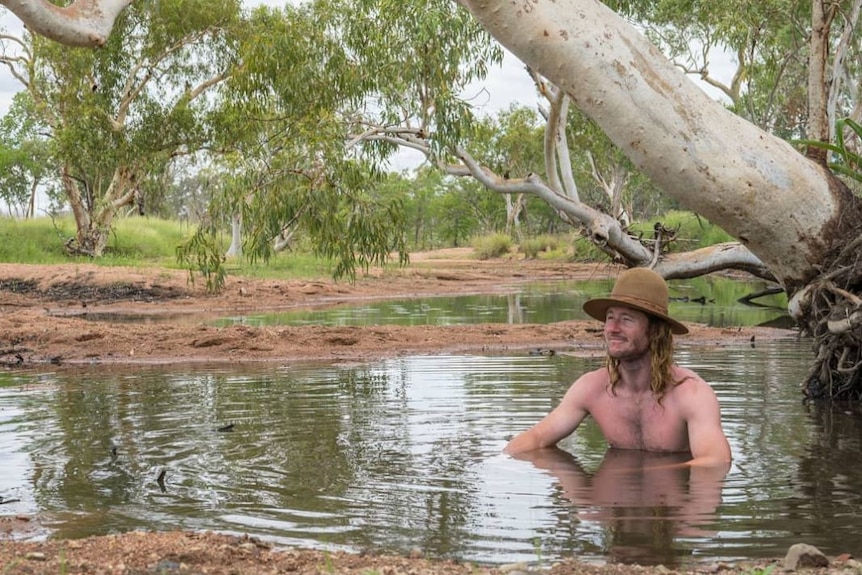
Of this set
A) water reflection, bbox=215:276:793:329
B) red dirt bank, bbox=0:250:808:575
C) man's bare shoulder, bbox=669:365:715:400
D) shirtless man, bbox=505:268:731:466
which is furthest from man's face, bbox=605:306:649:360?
water reflection, bbox=215:276:793:329

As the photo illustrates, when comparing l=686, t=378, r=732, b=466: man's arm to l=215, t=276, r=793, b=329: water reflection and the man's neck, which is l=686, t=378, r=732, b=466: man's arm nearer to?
the man's neck

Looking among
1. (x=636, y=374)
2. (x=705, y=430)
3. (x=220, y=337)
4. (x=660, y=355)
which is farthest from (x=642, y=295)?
(x=220, y=337)

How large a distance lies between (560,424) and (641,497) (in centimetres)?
107

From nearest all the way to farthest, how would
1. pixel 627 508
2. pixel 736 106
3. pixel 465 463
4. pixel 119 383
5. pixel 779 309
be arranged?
pixel 627 508, pixel 465 463, pixel 119 383, pixel 779 309, pixel 736 106

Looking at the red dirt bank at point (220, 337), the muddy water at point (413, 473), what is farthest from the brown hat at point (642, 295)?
the red dirt bank at point (220, 337)

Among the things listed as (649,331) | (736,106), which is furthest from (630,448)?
(736,106)

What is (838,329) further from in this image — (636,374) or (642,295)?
(642,295)

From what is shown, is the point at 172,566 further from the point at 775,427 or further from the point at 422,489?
the point at 775,427

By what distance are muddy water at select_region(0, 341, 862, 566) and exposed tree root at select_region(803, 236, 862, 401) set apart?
28 cm

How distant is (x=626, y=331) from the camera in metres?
5.31

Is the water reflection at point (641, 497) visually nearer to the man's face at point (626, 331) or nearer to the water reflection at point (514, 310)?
the man's face at point (626, 331)

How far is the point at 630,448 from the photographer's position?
5770 mm

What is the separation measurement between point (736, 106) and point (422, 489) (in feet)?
70.7

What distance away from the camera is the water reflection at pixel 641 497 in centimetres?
396
